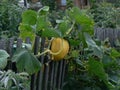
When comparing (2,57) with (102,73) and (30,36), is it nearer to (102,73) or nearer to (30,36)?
(30,36)

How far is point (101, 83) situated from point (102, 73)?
325 mm

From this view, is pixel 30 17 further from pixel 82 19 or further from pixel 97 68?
pixel 97 68

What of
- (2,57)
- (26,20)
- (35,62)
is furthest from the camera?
(26,20)

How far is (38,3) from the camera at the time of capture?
15344 millimetres

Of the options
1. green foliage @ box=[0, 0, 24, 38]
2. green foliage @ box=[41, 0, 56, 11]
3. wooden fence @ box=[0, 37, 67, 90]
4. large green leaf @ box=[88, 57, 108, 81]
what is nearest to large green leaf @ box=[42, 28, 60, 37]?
wooden fence @ box=[0, 37, 67, 90]

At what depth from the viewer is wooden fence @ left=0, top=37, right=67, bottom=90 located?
10.3 feet

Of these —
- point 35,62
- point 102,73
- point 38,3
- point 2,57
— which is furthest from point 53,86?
point 38,3

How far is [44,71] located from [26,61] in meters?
0.52

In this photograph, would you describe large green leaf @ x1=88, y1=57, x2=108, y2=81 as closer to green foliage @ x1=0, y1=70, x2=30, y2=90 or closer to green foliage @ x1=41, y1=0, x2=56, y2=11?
green foliage @ x1=0, y1=70, x2=30, y2=90

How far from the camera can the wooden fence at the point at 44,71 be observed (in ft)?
10.3

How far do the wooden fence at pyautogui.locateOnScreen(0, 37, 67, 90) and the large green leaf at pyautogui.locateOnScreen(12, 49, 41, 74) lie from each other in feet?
0.59

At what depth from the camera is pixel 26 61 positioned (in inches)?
116

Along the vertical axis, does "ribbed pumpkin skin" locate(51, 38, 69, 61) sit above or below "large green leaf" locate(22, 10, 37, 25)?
below

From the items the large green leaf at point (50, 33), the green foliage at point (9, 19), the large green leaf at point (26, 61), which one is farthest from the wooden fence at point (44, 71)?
the green foliage at point (9, 19)
